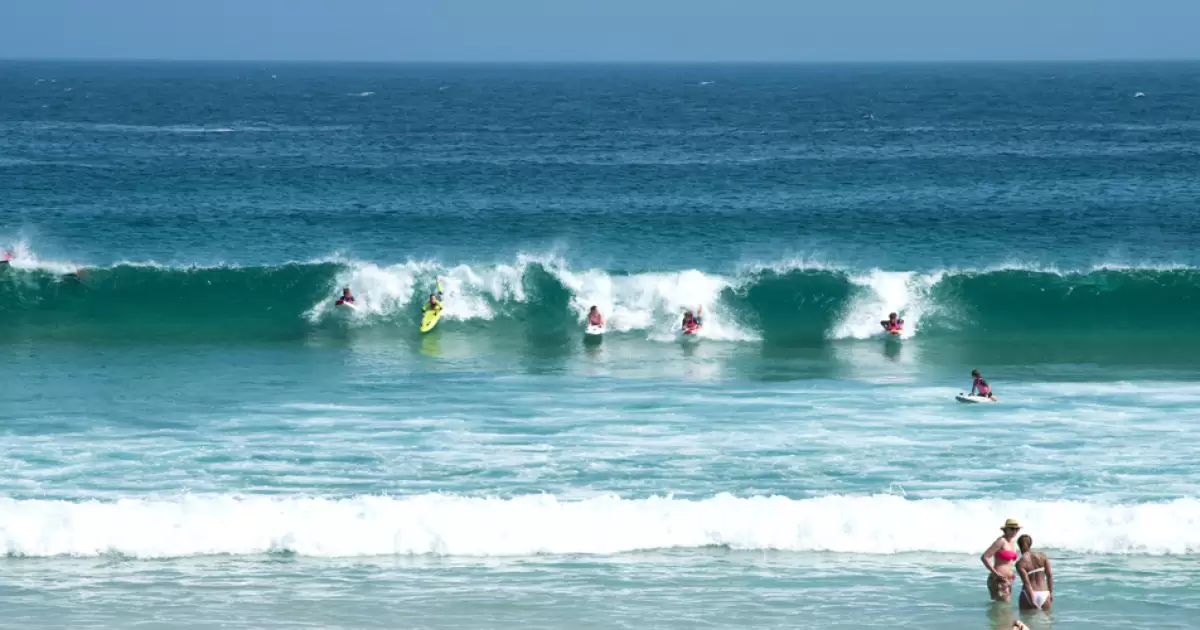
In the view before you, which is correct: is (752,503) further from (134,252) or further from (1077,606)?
(134,252)


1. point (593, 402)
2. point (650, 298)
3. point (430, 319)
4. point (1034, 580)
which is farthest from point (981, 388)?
point (430, 319)

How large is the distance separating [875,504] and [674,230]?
30.2m

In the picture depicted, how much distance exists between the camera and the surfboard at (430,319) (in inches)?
1308

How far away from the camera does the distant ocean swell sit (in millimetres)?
33500

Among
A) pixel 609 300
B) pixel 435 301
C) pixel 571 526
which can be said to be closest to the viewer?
pixel 571 526

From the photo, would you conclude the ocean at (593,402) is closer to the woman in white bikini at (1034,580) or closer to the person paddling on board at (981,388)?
the woman in white bikini at (1034,580)

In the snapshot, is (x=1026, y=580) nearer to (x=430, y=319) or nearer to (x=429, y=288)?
(x=430, y=319)

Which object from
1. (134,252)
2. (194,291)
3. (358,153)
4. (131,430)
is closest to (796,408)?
(131,430)

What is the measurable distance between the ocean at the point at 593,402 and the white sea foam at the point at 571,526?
5 centimetres

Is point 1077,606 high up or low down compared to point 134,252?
down

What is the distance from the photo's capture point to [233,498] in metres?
19.7

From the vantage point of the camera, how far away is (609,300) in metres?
35.1

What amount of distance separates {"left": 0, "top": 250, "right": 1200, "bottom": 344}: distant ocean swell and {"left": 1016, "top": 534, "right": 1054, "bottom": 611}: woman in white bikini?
1698cm

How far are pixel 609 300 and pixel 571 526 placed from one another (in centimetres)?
1670
